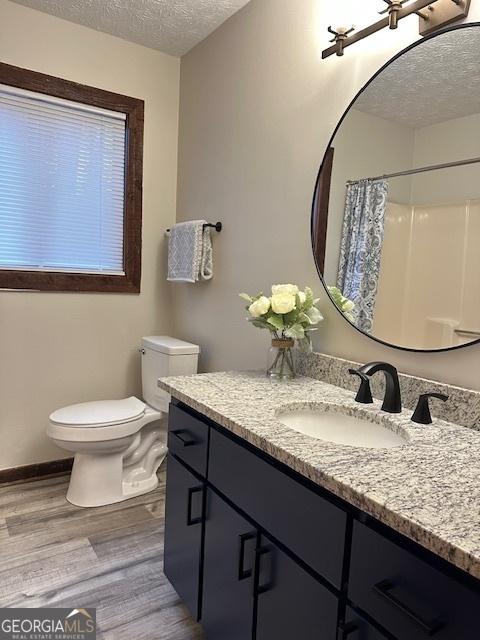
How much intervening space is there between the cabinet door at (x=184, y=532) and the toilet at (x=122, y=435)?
714mm

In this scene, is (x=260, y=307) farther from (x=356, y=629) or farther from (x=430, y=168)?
(x=356, y=629)

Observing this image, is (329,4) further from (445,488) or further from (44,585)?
(44,585)

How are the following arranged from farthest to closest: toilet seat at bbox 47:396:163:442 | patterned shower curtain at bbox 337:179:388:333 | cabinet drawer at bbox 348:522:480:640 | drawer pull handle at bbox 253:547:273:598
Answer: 1. toilet seat at bbox 47:396:163:442
2. patterned shower curtain at bbox 337:179:388:333
3. drawer pull handle at bbox 253:547:273:598
4. cabinet drawer at bbox 348:522:480:640

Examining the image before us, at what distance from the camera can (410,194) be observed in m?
1.37

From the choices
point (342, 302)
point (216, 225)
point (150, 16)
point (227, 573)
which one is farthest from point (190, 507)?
point (150, 16)

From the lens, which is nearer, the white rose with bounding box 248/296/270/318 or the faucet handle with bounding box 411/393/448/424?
the faucet handle with bounding box 411/393/448/424

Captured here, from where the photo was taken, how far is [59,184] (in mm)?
2418

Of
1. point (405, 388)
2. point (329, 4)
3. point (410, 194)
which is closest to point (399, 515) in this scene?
point (405, 388)

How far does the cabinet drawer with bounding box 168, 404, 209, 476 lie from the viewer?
4.39 feet

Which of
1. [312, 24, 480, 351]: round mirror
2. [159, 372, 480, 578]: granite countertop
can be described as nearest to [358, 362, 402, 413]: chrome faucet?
[159, 372, 480, 578]: granite countertop

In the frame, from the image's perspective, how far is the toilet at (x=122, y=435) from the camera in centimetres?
A: 211

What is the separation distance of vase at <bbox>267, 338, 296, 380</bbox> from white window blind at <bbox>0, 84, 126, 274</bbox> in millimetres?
1352

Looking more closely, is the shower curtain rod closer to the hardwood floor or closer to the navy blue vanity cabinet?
the navy blue vanity cabinet

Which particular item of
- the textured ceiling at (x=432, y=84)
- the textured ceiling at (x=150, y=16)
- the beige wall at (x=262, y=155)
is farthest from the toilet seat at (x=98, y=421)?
the textured ceiling at (x=150, y=16)
